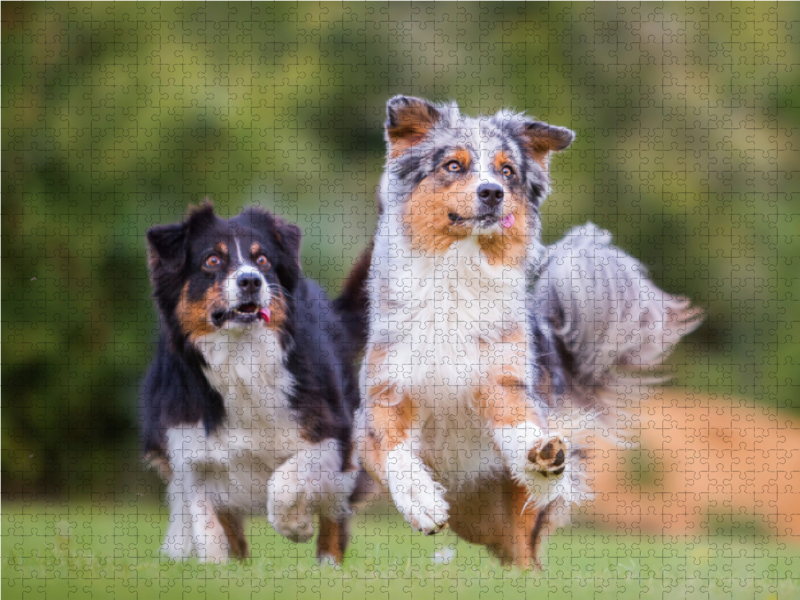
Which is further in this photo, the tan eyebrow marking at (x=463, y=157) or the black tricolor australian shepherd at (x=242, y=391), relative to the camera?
the black tricolor australian shepherd at (x=242, y=391)

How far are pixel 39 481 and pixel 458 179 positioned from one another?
15.6ft

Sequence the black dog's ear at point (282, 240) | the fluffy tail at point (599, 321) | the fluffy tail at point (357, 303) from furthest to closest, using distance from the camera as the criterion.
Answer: the fluffy tail at point (599, 321), the fluffy tail at point (357, 303), the black dog's ear at point (282, 240)

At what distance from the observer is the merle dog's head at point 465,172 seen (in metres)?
3.96

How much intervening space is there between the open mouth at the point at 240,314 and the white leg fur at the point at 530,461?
114cm

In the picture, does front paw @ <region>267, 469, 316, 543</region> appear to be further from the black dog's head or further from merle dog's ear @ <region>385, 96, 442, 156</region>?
merle dog's ear @ <region>385, 96, 442, 156</region>

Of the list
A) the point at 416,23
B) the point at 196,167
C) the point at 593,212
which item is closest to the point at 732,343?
the point at 593,212

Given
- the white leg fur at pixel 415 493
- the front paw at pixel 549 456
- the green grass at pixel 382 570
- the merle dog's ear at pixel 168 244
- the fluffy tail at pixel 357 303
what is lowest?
the green grass at pixel 382 570

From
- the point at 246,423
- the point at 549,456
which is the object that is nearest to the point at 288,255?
the point at 246,423

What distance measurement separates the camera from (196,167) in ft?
24.4

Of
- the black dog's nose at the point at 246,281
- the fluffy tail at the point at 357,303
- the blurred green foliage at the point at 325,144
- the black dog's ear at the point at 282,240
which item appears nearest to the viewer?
the black dog's nose at the point at 246,281

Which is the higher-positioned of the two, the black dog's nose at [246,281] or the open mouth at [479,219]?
the open mouth at [479,219]

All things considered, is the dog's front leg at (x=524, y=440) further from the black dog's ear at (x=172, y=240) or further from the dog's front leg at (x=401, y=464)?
the black dog's ear at (x=172, y=240)

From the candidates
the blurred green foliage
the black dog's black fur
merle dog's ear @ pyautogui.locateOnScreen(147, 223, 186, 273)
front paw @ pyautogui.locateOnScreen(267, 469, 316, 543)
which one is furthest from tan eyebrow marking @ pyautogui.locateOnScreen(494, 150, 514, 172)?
the blurred green foliage

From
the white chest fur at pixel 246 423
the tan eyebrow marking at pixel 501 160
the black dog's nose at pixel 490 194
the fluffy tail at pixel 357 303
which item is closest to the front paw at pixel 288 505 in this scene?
the white chest fur at pixel 246 423
